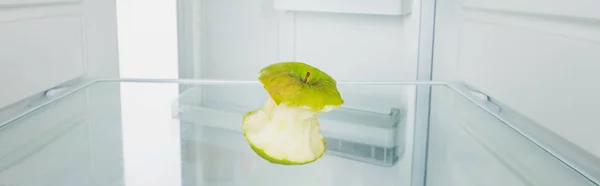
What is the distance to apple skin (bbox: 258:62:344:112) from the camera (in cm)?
68

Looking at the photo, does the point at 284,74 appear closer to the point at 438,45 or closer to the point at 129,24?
the point at 438,45

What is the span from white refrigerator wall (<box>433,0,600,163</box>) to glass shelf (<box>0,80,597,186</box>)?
4cm

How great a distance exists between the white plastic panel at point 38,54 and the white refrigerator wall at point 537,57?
79 cm

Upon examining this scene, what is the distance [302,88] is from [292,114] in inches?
2.1

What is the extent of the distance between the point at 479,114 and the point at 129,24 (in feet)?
2.94

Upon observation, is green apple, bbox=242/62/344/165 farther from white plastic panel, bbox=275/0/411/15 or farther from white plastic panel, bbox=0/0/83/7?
white plastic panel, bbox=275/0/411/15

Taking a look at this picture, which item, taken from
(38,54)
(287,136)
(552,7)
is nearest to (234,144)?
(287,136)

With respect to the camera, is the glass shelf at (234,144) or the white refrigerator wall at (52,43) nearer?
the glass shelf at (234,144)

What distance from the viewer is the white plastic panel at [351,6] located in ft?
4.18

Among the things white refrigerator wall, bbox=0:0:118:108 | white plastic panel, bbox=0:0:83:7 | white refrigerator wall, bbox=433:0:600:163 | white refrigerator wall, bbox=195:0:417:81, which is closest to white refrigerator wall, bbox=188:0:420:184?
white refrigerator wall, bbox=195:0:417:81

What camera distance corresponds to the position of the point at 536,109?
87 cm

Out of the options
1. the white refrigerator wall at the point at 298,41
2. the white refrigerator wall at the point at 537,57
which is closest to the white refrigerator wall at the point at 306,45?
the white refrigerator wall at the point at 298,41

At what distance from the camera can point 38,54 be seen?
102 cm

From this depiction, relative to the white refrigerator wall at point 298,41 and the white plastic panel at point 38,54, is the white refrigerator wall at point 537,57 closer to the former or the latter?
the white refrigerator wall at point 298,41
